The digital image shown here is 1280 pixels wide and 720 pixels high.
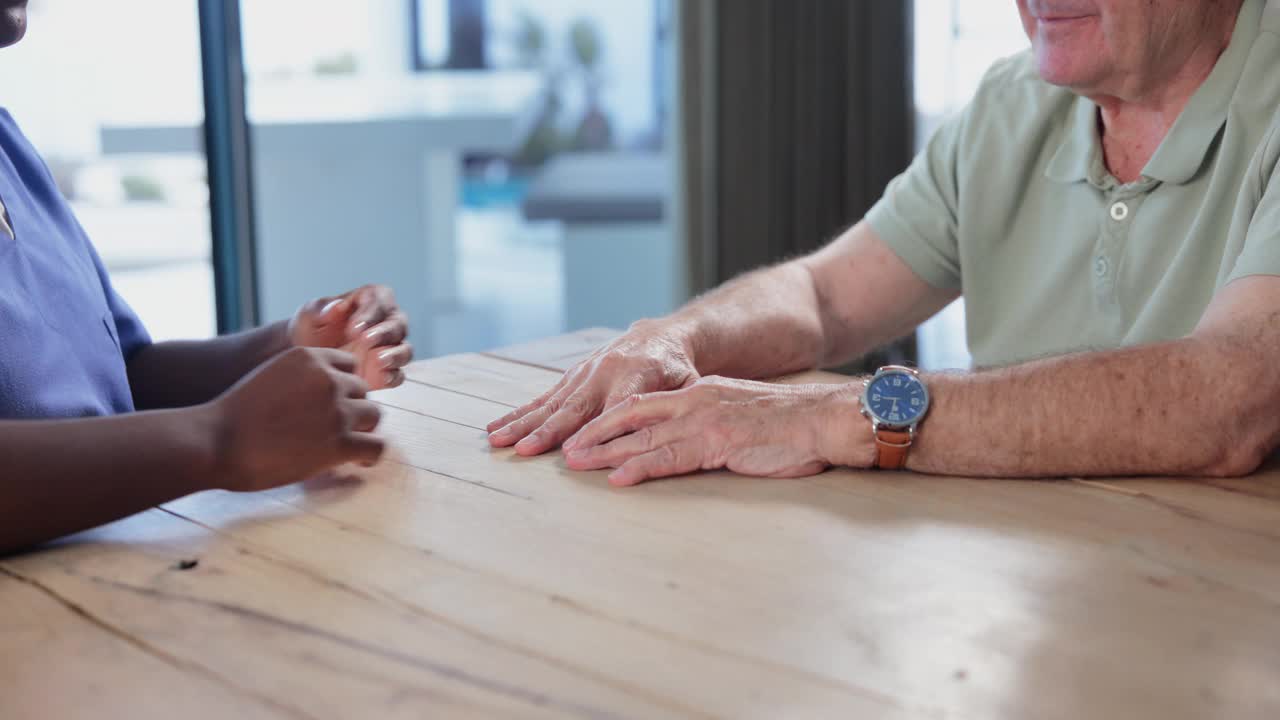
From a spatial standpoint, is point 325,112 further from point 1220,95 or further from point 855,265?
point 1220,95

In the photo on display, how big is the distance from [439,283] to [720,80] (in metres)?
1.62

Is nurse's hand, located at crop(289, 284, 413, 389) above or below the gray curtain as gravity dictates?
below

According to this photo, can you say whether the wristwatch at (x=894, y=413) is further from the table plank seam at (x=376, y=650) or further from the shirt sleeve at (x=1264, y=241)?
the table plank seam at (x=376, y=650)

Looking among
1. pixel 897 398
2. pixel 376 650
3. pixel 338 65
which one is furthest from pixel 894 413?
pixel 338 65

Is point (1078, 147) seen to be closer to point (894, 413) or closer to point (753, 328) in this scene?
point (753, 328)

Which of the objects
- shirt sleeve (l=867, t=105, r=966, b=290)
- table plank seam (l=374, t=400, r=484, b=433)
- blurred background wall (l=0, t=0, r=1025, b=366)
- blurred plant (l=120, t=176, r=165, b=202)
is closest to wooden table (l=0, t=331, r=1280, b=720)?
table plank seam (l=374, t=400, r=484, b=433)

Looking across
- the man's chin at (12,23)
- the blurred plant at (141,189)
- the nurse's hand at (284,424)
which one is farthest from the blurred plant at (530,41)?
the nurse's hand at (284,424)

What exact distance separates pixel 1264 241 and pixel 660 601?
0.71 m

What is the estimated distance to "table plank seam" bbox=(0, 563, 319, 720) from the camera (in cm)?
65

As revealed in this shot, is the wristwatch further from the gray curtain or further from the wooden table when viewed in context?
the gray curtain

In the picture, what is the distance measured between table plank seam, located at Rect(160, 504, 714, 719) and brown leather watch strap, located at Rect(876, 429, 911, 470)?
14.9 inches

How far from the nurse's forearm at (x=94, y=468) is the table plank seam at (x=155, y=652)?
46 millimetres

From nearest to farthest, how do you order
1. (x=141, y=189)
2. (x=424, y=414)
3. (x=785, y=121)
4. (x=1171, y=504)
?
(x=1171, y=504), (x=424, y=414), (x=141, y=189), (x=785, y=121)

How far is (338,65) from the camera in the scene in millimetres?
4457
